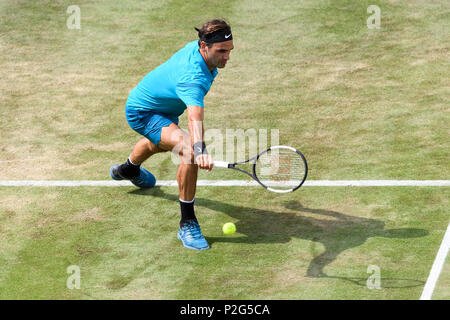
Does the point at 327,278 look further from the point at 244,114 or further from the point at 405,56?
the point at 405,56

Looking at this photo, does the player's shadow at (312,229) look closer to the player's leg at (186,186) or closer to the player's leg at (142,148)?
the player's leg at (186,186)

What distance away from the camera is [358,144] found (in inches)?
360

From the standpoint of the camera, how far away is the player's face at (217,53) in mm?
6965

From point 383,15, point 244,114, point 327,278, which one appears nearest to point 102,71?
point 244,114

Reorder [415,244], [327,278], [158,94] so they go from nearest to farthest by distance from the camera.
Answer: [327,278]
[415,244]
[158,94]

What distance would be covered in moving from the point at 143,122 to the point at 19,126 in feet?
10.3

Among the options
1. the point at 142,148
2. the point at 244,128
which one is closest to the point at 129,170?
the point at 142,148

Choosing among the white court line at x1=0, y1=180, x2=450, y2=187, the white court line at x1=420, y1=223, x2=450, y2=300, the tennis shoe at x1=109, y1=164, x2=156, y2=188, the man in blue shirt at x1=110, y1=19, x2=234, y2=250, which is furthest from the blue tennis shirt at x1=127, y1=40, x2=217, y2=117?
the white court line at x1=420, y1=223, x2=450, y2=300

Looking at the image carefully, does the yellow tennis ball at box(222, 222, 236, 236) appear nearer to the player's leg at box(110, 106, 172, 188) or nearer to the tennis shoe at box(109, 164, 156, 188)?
the player's leg at box(110, 106, 172, 188)

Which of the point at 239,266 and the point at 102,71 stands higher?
the point at 102,71

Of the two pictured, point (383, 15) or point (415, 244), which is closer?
point (415, 244)

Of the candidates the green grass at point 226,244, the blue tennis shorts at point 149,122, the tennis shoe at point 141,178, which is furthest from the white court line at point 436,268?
the tennis shoe at point 141,178

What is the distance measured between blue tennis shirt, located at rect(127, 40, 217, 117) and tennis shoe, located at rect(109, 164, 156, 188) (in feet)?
3.09

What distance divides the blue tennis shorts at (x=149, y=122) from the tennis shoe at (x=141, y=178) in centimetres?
79
